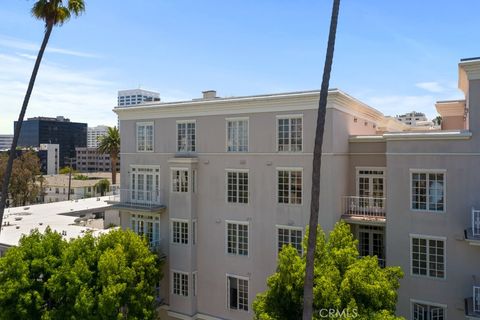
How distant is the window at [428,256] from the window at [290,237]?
16.6 feet

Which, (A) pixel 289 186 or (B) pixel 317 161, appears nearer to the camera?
(B) pixel 317 161

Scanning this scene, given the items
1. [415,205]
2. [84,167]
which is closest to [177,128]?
[415,205]

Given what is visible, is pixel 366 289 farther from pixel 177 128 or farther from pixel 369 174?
pixel 177 128

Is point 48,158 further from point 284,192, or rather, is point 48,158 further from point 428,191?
point 428,191

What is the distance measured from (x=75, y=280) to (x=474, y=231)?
1648 centimetres

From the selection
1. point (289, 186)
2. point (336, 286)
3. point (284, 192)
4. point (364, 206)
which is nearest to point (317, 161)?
point (336, 286)

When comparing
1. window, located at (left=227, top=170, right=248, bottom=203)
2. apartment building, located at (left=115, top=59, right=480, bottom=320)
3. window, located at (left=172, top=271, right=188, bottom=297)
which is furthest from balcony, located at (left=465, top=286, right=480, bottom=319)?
window, located at (left=172, top=271, right=188, bottom=297)

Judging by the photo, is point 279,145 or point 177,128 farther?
point 177,128

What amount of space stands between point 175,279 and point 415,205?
44.4 ft

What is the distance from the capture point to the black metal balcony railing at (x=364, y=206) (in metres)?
17.8

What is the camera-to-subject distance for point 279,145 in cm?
1870

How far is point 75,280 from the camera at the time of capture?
52.2ft

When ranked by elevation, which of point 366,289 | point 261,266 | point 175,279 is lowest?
point 175,279

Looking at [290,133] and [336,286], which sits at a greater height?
[290,133]
